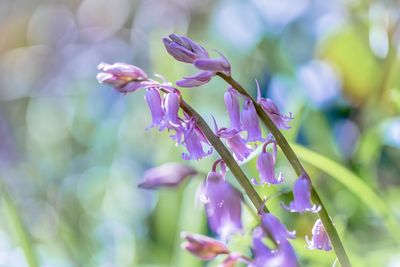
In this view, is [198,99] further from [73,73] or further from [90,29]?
[90,29]

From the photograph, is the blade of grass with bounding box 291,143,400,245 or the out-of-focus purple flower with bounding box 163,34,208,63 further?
the blade of grass with bounding box 291,143,400,245

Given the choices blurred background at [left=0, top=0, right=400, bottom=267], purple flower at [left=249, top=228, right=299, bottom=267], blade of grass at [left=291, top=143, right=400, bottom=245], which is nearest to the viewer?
purple flower at [left=249, top=228, right=299, bottom=267]

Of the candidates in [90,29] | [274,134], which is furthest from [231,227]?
[90,29]

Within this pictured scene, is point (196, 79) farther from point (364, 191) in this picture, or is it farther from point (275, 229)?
point (364, 191)

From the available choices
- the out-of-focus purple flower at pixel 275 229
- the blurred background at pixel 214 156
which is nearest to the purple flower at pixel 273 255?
the out-of-focus purple flower at pixel 275 229

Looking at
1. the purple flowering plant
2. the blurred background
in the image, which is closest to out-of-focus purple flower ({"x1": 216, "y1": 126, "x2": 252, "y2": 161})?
the purple flowering plant

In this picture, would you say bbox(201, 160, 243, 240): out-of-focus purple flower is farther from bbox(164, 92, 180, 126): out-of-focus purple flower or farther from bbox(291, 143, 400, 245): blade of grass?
bbox(291, 143, 400, 245): blade of grass

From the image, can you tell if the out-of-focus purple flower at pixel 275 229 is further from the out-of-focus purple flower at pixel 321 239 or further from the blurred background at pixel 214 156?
the blurred background at pixel 214 156
